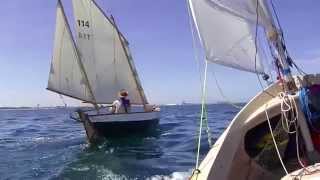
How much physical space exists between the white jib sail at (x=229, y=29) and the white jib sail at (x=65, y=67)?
23.2m

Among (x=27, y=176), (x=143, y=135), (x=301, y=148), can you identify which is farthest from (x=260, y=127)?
(x=143, y=135)

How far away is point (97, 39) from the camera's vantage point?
104 feet

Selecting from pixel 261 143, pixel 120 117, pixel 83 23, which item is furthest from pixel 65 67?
pixel 261 143

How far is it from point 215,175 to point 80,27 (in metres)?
25.9

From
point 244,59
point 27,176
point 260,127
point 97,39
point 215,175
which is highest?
point 97,39

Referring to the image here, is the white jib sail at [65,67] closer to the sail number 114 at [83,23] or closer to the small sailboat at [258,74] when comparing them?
the sail number 114 at [83,23]

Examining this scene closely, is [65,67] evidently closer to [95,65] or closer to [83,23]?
[95,65]

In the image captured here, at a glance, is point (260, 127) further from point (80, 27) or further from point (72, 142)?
point (80, 27)

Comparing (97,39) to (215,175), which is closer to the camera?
(215,175)

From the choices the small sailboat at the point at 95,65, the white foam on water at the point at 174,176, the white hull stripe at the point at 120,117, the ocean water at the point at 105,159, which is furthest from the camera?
the small sailboat at the point at 95,65

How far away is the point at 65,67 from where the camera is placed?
29500mm

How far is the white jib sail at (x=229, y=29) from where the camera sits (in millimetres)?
6934

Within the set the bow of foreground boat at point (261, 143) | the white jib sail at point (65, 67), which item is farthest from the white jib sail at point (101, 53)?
the bow of foreground boat at point (261, 143)

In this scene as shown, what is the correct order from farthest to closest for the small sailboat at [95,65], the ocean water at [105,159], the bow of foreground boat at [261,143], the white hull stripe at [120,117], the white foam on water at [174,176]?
the small sailboat at [95,65] → the white hull stripe at [120,117] → the ocean water at [105,159] → the white foam on water at [174,176] → the bow of foreground boat at [261,143]
